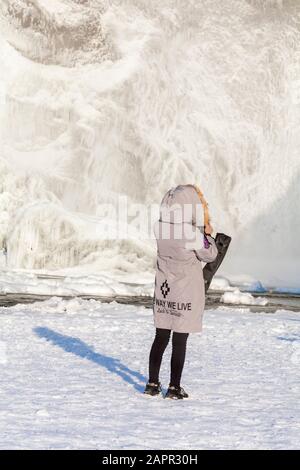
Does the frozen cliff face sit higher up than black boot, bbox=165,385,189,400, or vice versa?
the frozen cliff face

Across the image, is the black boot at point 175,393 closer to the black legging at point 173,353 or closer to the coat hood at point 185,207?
the black legging at point 173,353

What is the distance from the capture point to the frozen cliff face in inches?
2077

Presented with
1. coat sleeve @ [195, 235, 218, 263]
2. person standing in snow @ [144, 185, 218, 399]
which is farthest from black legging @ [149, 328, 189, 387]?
coat sleeve @ [195, 235, 218, 263]

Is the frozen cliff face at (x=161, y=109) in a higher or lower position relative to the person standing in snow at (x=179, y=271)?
higher

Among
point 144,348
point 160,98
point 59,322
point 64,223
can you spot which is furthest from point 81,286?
point 160,98

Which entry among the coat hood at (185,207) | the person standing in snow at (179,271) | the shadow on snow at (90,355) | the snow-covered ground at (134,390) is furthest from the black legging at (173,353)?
the coat hood at (185,207)

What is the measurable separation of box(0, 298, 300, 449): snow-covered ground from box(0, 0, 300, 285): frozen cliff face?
37.3 m

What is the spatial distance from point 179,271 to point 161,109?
1971 inches

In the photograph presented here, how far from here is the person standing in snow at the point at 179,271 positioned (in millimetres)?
6906

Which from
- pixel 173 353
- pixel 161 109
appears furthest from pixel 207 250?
pixel 161 109

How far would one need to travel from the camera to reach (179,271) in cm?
701

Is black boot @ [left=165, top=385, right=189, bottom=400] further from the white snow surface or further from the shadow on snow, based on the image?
the white snow surface

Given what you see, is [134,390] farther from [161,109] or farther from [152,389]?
[161,109]

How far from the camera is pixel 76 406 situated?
660 cm
